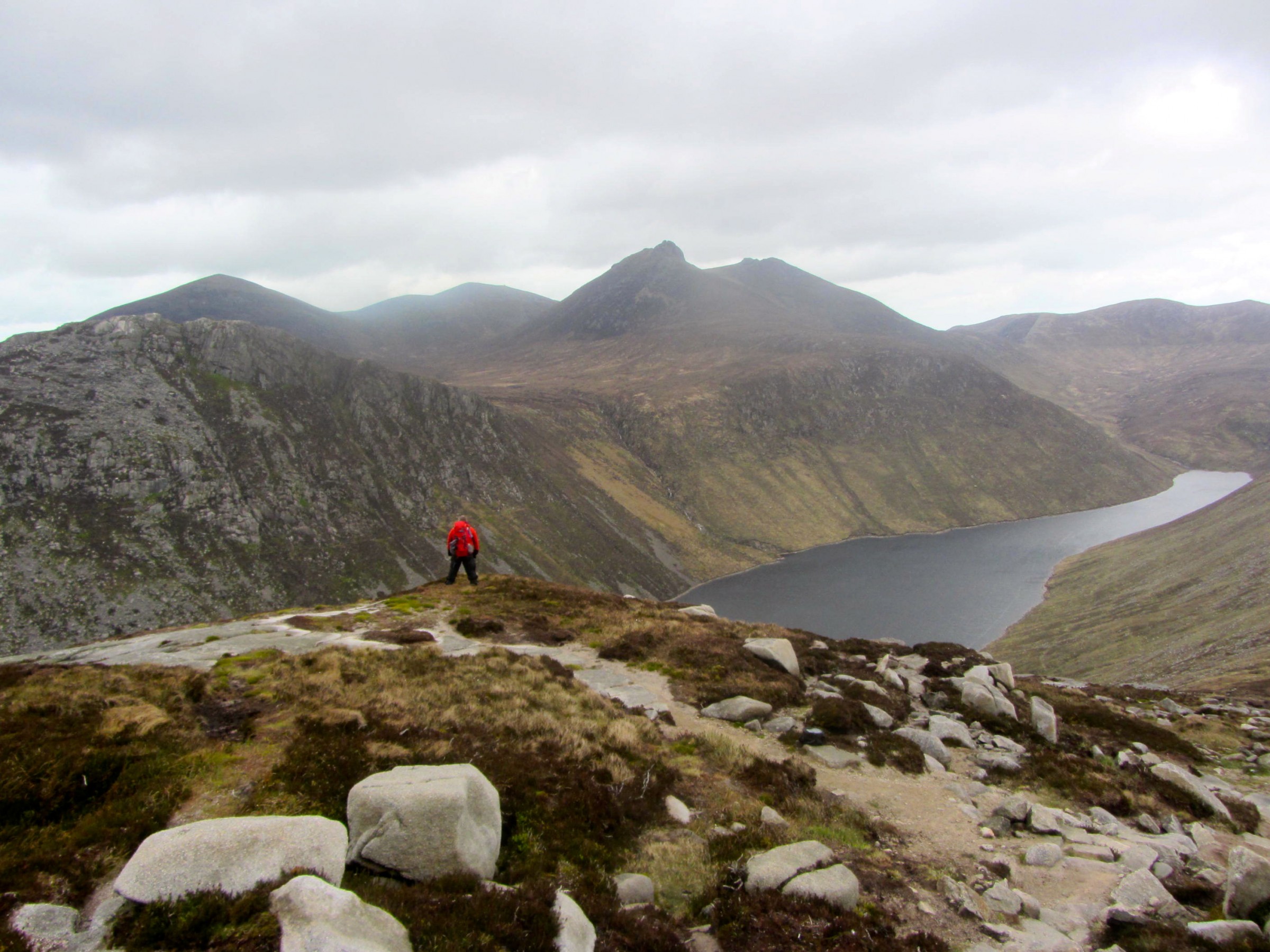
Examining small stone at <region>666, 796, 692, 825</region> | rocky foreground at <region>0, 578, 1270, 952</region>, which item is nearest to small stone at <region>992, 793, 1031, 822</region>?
rocky foreground at <region>0, 578, 1270, 952</region>

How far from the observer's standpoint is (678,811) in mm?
13438

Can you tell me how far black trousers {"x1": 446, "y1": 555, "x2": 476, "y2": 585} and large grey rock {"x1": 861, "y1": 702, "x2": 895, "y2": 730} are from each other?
75.6ft

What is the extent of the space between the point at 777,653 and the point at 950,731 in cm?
721

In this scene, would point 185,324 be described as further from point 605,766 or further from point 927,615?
point 927,615

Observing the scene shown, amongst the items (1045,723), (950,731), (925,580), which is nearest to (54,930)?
(950,731)

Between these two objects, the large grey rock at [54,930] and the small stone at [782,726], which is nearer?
the large grey rock at [54,930]

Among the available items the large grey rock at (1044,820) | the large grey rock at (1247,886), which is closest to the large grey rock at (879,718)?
the large grey rock at (1044,820)

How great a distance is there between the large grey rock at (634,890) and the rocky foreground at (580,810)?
2.0 inches

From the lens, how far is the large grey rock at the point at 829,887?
10141mm

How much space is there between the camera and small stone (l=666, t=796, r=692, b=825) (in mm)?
13211

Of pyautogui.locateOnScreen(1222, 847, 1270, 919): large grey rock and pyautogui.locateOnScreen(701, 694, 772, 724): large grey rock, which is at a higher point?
pyautogui.locateOnScreen(1222, 847, 1270, 919): large grey rock

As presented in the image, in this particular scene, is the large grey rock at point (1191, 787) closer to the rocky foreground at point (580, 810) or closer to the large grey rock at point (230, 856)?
the rocky foreground at point (580, 810)

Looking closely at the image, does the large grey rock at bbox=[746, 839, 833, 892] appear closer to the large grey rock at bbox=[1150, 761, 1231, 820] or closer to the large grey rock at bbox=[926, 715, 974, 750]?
the large grey rock at bbox=[926, 715, 974, 750]

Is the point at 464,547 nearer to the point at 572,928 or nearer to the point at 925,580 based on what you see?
the point at 572,928
